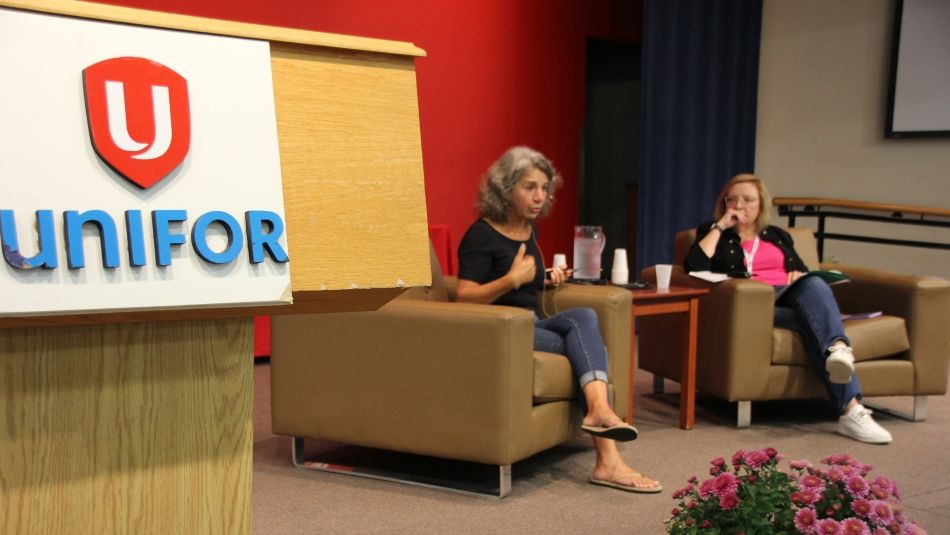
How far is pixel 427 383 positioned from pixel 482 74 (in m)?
2.97

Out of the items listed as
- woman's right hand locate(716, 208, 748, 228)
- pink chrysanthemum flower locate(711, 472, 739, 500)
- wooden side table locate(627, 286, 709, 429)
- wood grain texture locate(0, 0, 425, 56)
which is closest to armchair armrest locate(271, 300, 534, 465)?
wooden side table locate(627, 286, 709, 429)

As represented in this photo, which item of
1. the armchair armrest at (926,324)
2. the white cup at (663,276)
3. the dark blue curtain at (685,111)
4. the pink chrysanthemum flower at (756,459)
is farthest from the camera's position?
the dark blue curtain at (685,111)

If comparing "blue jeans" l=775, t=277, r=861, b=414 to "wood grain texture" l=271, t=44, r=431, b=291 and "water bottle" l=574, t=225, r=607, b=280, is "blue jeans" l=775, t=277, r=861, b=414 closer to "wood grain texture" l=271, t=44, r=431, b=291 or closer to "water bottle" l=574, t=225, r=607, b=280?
"water bottle" l=574, t=225, r=607, b=280

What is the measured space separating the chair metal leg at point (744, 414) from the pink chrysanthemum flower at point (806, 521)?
82.0 inches

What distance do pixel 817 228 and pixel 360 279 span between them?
18.0 ft

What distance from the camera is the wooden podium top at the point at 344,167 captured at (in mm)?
1206

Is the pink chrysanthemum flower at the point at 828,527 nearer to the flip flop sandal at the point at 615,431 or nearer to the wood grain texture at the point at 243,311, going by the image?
the wood grain texture at the point at 243,311

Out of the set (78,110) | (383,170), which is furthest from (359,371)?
(78,110)

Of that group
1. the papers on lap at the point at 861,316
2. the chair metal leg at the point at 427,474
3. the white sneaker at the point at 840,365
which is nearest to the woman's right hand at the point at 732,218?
the papers on lap at the point at 861,316

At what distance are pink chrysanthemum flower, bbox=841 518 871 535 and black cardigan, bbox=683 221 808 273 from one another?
2.34 m

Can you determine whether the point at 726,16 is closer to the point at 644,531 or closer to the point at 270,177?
the point at 644,531

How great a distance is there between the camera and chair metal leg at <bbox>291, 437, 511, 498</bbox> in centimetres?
294

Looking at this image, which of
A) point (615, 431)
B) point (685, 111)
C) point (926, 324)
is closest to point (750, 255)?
point (926, 324)

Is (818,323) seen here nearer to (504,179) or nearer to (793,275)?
(793,275)
